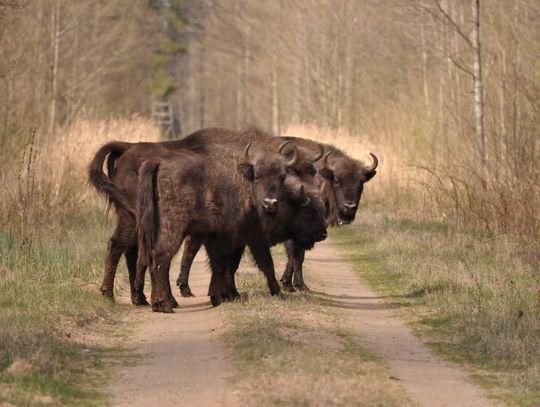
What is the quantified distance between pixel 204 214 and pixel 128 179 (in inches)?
40.5

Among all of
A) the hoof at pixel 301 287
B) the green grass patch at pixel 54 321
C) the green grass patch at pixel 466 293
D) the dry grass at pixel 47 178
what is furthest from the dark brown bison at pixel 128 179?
the green grass patch at pixel 466 293

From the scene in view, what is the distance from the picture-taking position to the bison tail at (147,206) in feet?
42.1

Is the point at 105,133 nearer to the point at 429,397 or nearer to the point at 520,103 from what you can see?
the point at 520,103

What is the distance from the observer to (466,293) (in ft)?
43.4

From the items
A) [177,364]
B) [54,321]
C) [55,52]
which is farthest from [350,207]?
[55,52]

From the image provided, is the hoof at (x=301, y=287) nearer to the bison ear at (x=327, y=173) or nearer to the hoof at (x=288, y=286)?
the hoof at (x=288, y=286)

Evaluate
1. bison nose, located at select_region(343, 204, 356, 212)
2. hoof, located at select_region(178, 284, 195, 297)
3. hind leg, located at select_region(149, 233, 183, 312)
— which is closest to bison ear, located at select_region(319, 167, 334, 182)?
bison nose, located at select_region(343, 204, 356, 212)

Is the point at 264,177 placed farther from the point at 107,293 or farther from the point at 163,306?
the point at 107,293

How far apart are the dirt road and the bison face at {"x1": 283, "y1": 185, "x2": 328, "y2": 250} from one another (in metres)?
0.73

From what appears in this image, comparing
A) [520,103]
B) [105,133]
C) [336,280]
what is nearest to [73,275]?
[336,280]

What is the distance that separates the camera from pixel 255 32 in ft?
224

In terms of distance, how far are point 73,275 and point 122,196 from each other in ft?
5.38

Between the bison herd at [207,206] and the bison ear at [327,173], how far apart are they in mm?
1919

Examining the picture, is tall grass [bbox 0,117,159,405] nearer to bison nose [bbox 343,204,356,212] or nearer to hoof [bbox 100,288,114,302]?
hoof [bbox 100,288,114,302]
